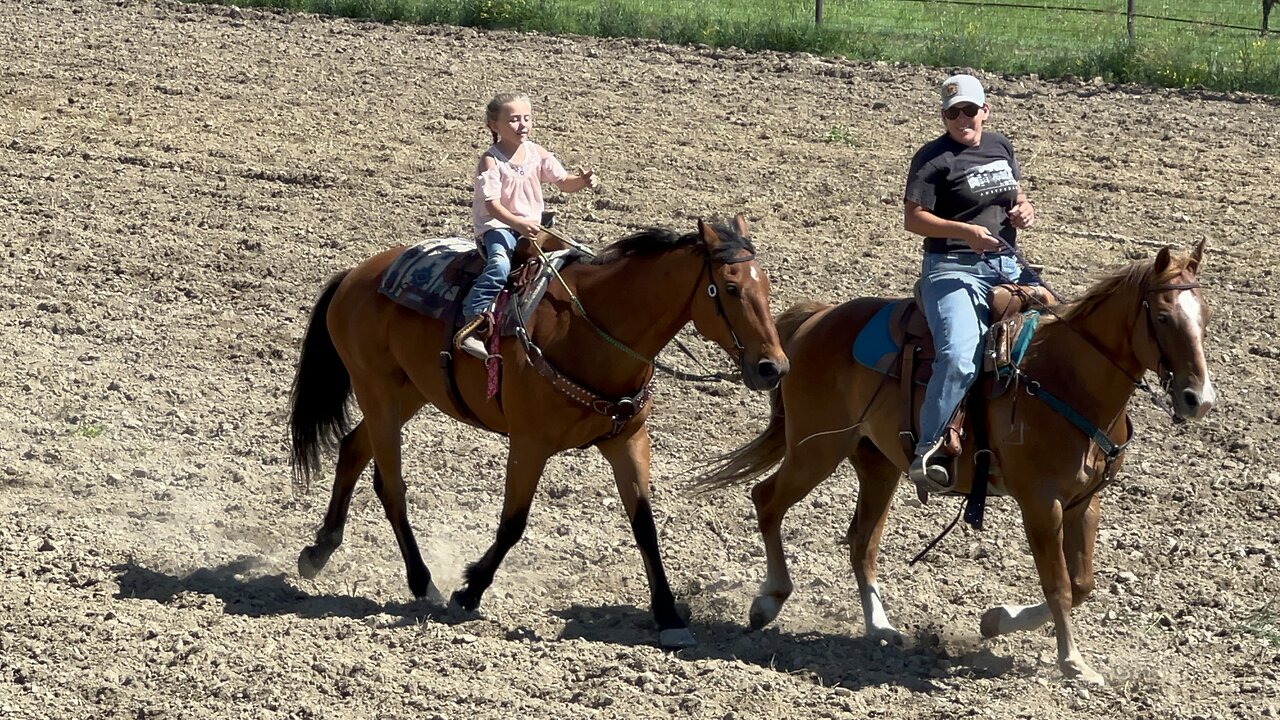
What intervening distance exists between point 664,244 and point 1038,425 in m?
1.63

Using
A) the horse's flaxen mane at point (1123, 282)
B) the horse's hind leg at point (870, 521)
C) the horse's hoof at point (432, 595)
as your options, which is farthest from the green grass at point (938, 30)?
the horse's hoof at point (432, 595)

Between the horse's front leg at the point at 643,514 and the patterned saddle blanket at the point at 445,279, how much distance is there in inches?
26.6

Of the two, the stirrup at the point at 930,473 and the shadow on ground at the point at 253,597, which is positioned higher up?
the stirrup at the point at 930,473

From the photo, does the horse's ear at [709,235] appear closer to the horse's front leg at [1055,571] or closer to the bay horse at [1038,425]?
the bay horse at [1038,425]

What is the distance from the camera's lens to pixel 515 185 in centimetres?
706

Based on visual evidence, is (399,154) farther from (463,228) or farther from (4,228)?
(4,228)

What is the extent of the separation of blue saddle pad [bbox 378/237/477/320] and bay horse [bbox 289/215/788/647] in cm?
7

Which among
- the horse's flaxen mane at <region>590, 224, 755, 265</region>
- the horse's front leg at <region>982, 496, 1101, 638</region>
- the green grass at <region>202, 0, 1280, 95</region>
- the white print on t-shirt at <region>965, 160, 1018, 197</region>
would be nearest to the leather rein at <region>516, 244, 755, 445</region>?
the horse's flaxen mane at <region>590, 224, 755, 265</region>

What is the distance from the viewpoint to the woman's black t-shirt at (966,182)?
659 cm

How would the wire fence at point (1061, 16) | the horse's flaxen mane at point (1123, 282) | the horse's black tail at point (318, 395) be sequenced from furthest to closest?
the wire fence at point (1061, 16)
the horse's black tail at point (318, 395)
the horse's flaxen mane at point (1123, 282)

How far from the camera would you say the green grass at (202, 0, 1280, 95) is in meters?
15.7

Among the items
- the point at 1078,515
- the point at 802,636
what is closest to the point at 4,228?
the point at 802,636

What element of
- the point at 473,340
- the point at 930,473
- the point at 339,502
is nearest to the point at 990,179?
the point at 930,473

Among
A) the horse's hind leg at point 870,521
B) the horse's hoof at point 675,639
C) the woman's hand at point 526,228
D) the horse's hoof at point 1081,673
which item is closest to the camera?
the horse's hoof at point 1081,673
